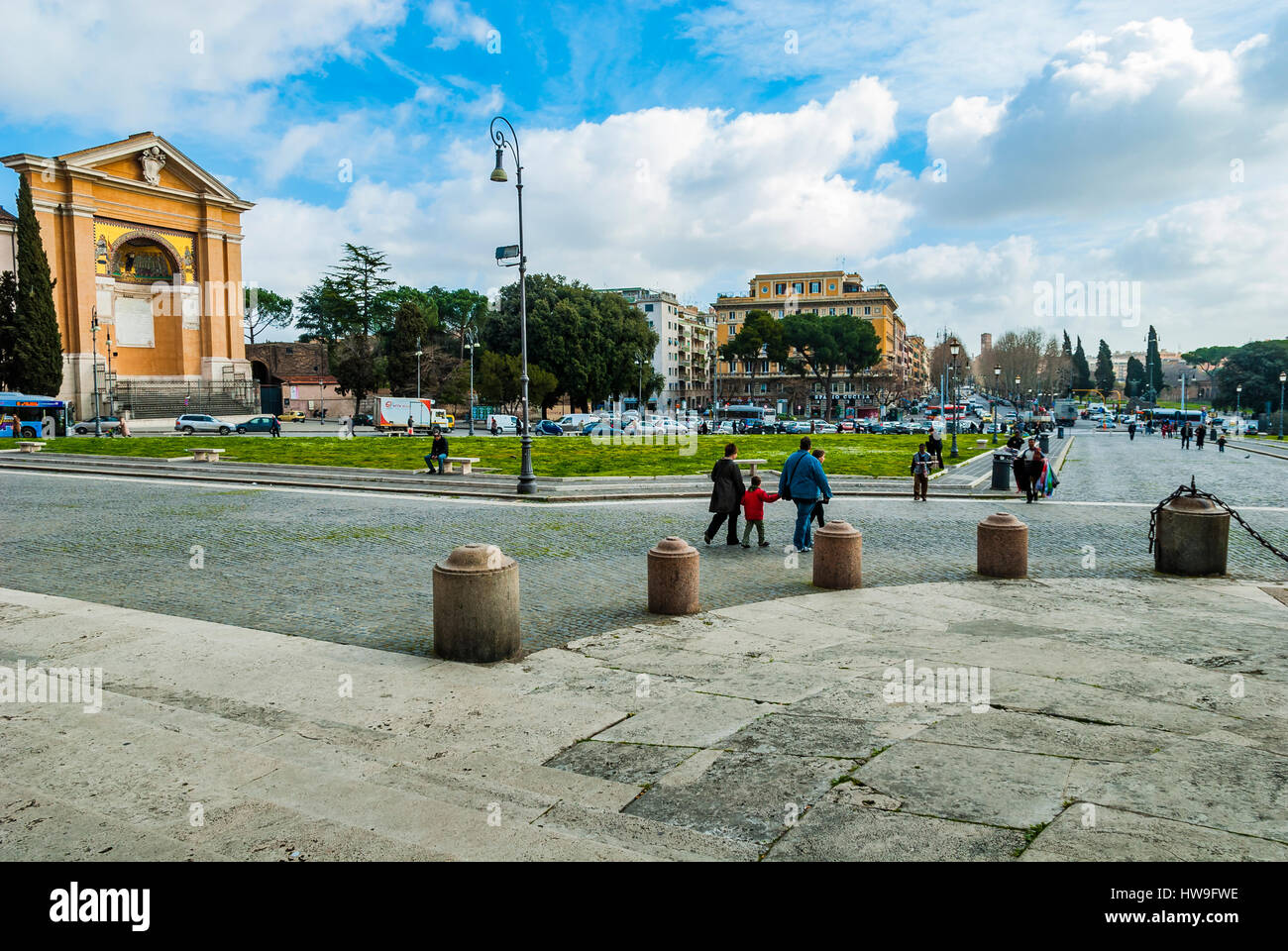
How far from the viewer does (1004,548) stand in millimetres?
10195

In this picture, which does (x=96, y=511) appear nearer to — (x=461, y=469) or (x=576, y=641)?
(x=461, y=469)

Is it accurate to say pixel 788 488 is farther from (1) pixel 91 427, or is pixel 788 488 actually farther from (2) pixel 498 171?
(1) pixel 91 427

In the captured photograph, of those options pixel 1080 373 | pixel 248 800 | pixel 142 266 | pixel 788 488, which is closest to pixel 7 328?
pixel 142 266

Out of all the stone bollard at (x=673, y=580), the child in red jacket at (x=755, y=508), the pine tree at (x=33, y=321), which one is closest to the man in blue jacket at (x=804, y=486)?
the child in red jacket at (x=755, y=508)

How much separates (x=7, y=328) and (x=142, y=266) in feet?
39.8

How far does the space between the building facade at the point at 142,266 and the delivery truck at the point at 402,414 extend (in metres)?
14.3

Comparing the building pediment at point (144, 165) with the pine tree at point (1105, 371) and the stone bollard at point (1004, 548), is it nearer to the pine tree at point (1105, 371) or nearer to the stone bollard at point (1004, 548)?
the stone bollard at point (1004, 548)

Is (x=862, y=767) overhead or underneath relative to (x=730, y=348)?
underneath

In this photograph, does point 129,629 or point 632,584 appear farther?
point 632,584

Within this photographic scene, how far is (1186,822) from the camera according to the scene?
396 cm
